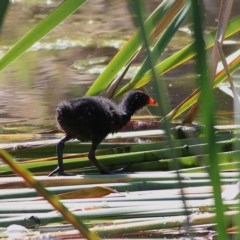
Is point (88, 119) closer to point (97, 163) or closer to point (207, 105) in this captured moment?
point (97, 163)

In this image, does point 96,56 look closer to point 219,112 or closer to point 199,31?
point 219,112

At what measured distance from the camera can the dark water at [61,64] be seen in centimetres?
462

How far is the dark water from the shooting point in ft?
15.2

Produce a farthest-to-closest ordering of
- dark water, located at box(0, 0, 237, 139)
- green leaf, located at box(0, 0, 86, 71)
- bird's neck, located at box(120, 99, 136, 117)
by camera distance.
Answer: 1. dark water, located at box(0, 0, 237, 139)
2. bird's neck, located at box(120, 99, 136, 117)
3. green leaf, located at box(0, 0, 86, 71)

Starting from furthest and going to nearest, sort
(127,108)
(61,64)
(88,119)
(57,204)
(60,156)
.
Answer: (61,64)
(127,108)
(88,119)
(60,156)
(57,204)

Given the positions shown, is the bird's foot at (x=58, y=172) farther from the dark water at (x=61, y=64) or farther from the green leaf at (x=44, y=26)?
the dark water at (x=61, y=64)

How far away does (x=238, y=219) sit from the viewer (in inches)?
59.8

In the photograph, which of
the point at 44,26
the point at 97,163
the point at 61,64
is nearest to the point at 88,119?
the point at 97,163

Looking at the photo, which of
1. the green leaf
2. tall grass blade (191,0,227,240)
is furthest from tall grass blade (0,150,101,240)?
the green leaf

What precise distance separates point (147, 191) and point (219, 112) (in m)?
1.55

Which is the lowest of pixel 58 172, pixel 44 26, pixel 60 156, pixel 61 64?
pixel 58 172

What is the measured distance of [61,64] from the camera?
5.80m

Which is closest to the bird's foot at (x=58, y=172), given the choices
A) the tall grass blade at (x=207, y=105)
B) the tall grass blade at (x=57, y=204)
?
the tall grass blade at (x=57, y=204)

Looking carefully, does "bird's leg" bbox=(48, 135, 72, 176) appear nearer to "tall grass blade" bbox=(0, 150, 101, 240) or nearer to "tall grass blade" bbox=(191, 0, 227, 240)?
"tall grass blade" bbox=(0, 150, 101, 240)
